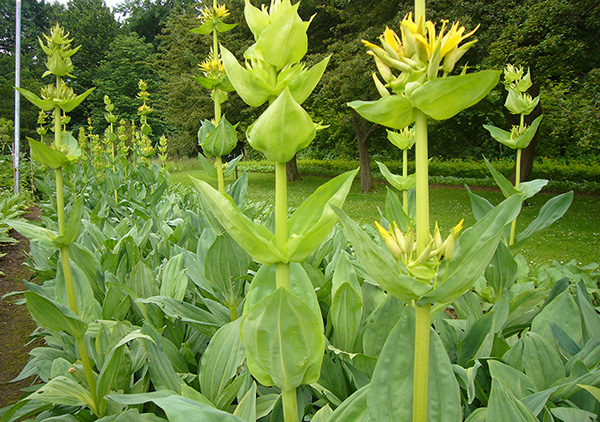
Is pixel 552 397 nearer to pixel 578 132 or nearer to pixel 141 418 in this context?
pixel 141 418

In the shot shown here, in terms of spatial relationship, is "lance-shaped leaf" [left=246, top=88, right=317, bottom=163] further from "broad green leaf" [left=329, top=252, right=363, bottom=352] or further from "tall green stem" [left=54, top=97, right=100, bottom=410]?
"tall green stem" [left=54, top=97, right=100, bottom=410]

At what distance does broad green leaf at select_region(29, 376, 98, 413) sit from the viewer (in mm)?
→ 1426

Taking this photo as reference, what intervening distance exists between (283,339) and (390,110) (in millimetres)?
584

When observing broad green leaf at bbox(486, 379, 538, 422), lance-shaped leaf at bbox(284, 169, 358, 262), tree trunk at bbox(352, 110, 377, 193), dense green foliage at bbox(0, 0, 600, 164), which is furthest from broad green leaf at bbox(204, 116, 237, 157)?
tree trunk at bbox(352, 110, 377, 193)

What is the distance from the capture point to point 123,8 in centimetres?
5288

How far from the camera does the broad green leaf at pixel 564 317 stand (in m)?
1.56

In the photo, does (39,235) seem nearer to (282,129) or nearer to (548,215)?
(282,129)

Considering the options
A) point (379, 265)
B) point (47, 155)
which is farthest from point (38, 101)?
point (379, 265)

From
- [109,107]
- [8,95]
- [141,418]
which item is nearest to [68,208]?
[109,107]

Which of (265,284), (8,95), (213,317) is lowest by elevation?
(213,317)

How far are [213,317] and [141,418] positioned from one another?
65 cm

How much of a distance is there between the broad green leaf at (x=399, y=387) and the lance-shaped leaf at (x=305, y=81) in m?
0.61

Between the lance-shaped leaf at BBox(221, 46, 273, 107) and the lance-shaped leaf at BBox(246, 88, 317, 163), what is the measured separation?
10 cm

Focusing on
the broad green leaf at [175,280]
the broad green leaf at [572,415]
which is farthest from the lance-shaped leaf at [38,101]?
the broad green leaf at [572,415]
